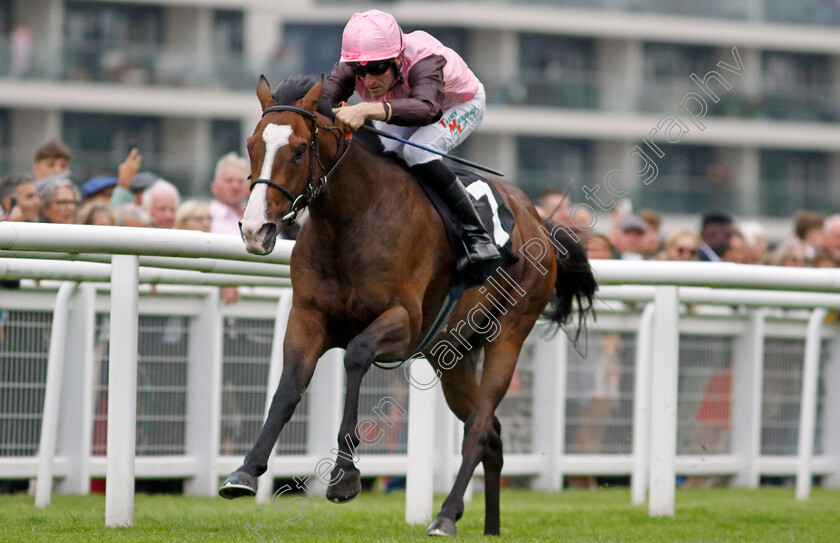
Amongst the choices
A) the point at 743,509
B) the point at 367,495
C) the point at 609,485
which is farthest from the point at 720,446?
the point at 367,495

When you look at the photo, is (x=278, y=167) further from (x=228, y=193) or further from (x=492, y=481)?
(x=228, y=193)

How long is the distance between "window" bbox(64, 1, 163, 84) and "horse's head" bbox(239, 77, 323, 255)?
2992 centimetres

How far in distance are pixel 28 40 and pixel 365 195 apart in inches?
1188

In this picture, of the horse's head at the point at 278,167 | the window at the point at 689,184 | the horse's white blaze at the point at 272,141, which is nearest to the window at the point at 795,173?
the window at the point at 689,184

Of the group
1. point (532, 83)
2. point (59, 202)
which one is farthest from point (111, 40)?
point (59, 202)

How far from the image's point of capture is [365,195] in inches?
192

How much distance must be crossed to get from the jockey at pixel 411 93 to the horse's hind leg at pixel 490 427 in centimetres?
52

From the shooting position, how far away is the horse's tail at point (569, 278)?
20.7 ft

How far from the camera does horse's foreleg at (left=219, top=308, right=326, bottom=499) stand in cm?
436

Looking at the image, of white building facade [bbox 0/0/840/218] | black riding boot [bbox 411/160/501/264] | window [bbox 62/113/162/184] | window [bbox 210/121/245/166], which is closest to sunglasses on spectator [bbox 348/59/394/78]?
black riding boot [bbox 411/160/501/264]

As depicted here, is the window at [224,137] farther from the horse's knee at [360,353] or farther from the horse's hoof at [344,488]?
the horse's hoof at [344,488]

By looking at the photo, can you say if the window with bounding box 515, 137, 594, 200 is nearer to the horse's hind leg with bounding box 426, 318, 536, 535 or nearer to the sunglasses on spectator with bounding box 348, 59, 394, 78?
the horse's hind leg with bounding box 426, 318, 536, 535

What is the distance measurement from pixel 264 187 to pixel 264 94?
484 millimetres

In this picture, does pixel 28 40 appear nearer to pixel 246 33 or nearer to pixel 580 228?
pixel 246 33
